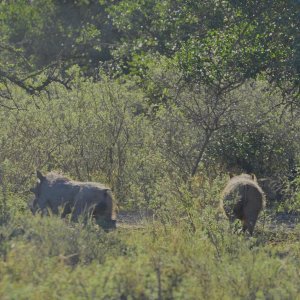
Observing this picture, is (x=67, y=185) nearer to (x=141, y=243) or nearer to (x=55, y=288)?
(x=141, y=243)

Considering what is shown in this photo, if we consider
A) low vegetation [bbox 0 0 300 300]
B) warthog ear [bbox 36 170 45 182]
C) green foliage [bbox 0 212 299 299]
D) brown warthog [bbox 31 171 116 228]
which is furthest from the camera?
warthog ear [bbox 36 170 45 182]

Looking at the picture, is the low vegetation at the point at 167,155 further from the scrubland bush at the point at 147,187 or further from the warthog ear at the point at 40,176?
the warthog ear at the point at 40,176

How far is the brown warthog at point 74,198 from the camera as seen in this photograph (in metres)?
11.9

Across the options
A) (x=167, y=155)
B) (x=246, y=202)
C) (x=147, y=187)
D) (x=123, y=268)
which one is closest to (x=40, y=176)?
(x=147, y=187)

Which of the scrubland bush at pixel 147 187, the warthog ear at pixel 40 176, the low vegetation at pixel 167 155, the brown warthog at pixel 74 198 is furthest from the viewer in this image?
the warthog ear at pixel 40 176

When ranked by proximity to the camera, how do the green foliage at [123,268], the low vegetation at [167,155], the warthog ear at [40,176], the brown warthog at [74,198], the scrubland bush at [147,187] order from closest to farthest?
1. the green foliage at [123,268]
2. the scrubland bush at [147,187]
3. the low vegetation at [167,155]
4. the brown warthog at [74,198]
5. the warthog ear at [40,176]

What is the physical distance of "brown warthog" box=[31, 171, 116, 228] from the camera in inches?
470

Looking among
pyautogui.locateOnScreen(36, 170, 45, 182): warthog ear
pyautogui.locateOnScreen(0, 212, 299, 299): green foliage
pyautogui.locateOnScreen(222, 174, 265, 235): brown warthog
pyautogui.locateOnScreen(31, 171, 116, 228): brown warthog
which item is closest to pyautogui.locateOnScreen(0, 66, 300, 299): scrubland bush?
pyautogui.locateOnScreen(0, 212, 299, 299): green foliage

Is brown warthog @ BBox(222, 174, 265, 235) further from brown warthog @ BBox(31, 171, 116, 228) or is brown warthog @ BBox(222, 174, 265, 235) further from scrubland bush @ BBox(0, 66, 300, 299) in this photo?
brown warthog @ BBox(31, 171, 116, 228)

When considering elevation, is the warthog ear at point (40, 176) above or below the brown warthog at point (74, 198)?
above

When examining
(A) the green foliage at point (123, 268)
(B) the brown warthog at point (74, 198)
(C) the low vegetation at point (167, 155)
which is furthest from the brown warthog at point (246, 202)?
(A) the green foliage at point (123, 268)

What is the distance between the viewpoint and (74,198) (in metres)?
12.2

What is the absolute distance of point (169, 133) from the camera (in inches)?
585

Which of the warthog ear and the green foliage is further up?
the warthog ear
